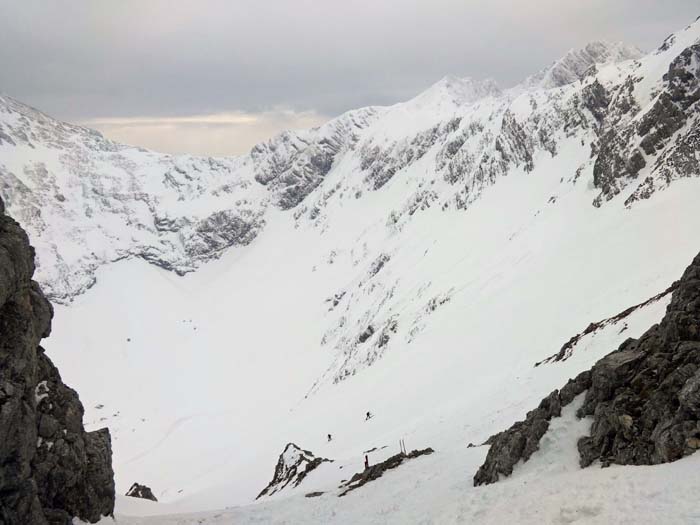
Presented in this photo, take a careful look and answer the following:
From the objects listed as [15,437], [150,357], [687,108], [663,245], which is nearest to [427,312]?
[663,245]

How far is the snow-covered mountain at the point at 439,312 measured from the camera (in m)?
36.1

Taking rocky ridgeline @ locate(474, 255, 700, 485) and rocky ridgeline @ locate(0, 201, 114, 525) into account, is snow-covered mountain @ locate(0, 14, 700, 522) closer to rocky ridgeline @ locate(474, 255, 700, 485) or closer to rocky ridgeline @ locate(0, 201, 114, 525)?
rocky ridgeline @ locate(474, 255, 700, 485)

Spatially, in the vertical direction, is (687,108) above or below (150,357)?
below

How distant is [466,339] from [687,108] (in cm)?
3759

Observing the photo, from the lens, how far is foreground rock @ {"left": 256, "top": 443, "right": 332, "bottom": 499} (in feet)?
114

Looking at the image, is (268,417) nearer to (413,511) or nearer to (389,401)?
(389,401)

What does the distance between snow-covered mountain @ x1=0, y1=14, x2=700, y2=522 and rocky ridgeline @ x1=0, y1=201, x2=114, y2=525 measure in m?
6.68

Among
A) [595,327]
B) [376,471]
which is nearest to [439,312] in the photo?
[595,327]

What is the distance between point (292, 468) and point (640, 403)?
Result: 28037mm

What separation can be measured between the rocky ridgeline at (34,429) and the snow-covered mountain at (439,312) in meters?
6.68

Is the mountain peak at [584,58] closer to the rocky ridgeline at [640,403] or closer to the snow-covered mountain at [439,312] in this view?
the snow-covered mountain at [439,312]

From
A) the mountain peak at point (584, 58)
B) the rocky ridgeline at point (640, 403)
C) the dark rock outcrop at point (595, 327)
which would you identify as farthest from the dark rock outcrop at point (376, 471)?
the mountain peak at point (584, 58)

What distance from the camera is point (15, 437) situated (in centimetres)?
1582

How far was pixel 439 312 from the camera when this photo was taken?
62.1m
